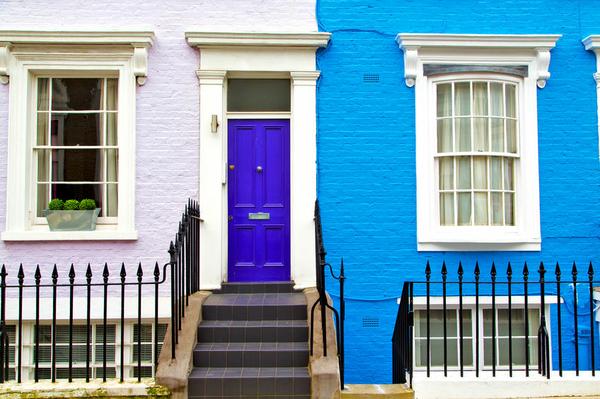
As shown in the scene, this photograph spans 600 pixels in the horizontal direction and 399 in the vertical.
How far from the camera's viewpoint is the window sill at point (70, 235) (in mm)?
8164

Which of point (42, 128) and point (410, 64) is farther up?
point (410, 64)

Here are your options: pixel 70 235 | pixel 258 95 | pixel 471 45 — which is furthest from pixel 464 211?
pixel 70 235

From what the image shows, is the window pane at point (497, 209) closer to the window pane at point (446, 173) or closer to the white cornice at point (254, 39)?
the window pane at point (446, 173)

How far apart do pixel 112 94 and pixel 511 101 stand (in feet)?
17.5

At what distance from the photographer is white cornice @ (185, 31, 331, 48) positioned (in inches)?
329

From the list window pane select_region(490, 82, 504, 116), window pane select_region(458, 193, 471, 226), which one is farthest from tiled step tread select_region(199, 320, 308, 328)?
window pane select_region(490, 82, 504, 116)

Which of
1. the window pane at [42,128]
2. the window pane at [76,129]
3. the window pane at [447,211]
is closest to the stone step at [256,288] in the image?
the window pane at [447,211]

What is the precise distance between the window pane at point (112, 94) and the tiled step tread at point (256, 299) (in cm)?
289

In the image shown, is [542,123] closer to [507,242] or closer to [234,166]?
[507,242]

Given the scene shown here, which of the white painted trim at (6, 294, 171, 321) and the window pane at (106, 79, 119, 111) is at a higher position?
the window pane at (106, 79, 119, 111)

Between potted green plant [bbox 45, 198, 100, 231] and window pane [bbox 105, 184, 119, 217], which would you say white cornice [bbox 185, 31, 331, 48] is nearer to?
window pane [bbox 105, 184, 119, 217]

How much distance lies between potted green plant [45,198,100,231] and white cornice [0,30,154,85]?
1.74 meters

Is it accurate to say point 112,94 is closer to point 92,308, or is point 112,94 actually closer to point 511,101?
point 92,308

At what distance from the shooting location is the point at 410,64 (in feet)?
27.9
